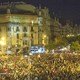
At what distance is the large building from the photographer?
10175 centimetres

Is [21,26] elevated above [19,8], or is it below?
below

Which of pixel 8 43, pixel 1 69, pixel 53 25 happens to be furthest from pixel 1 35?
pixel 1 69

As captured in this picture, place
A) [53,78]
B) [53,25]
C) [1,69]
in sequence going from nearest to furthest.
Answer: [53,78], [1,69], [53,25]

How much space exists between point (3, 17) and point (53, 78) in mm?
77661

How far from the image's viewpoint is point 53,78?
24.4m

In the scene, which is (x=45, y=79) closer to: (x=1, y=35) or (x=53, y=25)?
(x=1, y=35)

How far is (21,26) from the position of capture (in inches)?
4134

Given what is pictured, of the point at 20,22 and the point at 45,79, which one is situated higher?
the point at 45,79

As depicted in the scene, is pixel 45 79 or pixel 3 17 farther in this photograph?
pixel 3 17

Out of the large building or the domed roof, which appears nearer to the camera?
the large building

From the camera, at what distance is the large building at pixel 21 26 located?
334 feet

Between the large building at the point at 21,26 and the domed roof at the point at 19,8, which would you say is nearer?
the large building at the point at 21,26

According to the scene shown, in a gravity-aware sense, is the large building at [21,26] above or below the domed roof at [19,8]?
below

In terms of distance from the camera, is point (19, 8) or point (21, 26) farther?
→ point (19, 8)
